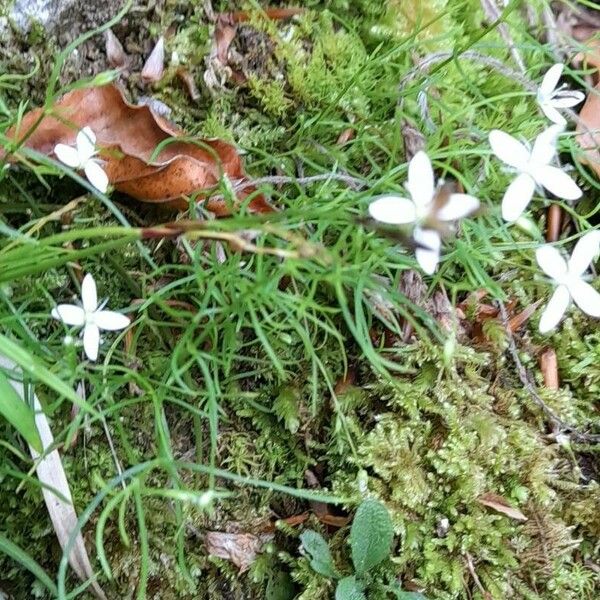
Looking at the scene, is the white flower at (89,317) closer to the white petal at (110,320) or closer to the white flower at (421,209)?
the white petal at (110,320)

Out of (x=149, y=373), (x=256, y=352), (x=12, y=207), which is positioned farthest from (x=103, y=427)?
(x=12, y=207)

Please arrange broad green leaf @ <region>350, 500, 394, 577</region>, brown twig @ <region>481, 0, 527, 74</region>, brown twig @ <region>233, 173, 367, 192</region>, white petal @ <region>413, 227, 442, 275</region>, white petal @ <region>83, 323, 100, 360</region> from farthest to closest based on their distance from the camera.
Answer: brown twig @ <region>481, 0, 527, 74</region>
brown twig @ <region>233, 173, 367, 192</region>
broad green leaf @ <region>350, 500, 394, 577</region>
white petal @ <region>83, 323, 100, 360</region>
white petal @ <region>413, 227, 442, 275</region>

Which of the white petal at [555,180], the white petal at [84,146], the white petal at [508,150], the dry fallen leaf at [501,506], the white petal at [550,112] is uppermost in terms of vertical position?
the white petal at [84,146]

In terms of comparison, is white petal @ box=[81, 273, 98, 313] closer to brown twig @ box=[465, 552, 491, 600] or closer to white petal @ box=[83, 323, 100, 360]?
white petal @ box=[83, 323, 100, 360]

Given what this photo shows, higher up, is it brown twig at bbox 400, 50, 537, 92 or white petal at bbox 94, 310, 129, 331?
white petal at bbox 94, 310, 129, 331

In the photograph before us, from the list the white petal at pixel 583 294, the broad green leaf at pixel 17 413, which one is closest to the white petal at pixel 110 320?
the broad green leaf at pixel 17 413

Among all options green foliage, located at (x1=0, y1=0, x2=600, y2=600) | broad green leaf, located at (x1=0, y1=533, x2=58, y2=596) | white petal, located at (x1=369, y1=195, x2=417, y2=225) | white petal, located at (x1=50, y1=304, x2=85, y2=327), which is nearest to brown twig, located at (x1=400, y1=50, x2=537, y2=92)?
green foliage, located at (x1=0, y1=0, x2=600, y2=600)
